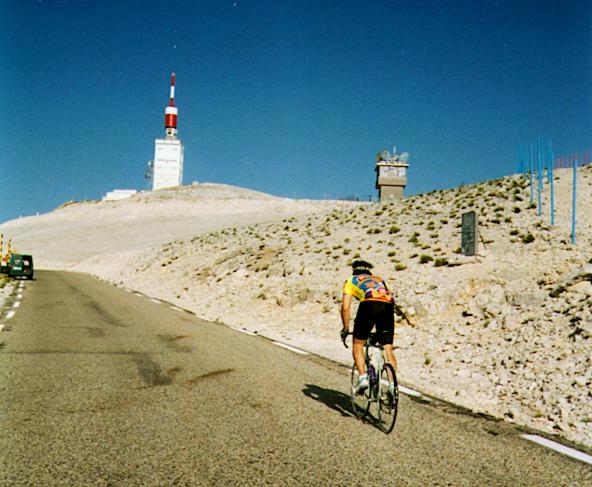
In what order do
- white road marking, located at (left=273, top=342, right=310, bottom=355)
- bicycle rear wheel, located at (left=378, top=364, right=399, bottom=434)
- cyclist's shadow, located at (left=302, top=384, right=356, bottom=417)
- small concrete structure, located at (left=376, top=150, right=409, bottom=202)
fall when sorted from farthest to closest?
small concrete structure, located at (left=376, top=150, right=409, bottom=202), white road marking, located at (left=273, top=342, right=310, bottom=355), cyclist's shadow, located at (left=302, top=384, right=356, bottom=417), bicycle rear wheel, located at (left=378, top=364, right=399, bottom=434)

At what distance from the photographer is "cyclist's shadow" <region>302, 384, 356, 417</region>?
6441 millimetres

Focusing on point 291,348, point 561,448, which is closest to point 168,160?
point 291,348

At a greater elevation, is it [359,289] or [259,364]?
[359,289]

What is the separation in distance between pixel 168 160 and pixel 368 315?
14453 cm

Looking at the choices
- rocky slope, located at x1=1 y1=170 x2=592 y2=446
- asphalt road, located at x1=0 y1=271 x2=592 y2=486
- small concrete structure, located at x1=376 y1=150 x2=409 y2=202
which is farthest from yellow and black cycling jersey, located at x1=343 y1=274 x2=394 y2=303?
small concrete structure, located at x1=376 y1=150 x2=409 y2=202

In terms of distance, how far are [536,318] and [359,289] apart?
6.97m

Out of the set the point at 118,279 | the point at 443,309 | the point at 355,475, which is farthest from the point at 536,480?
the point at 118,279

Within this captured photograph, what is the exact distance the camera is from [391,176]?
1893 inches

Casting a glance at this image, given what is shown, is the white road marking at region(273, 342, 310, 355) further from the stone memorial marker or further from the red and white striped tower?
the red and white striped tower

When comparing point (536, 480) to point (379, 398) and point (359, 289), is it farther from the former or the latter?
point (359, 289)

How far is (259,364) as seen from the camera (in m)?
9.00

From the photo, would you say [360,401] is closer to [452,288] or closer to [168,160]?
[452,288]

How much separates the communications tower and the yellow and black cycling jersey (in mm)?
142176

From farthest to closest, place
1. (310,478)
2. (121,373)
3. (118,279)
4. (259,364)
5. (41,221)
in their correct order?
(41,221), (118,279), (259,364), (121,373), (310,478)
